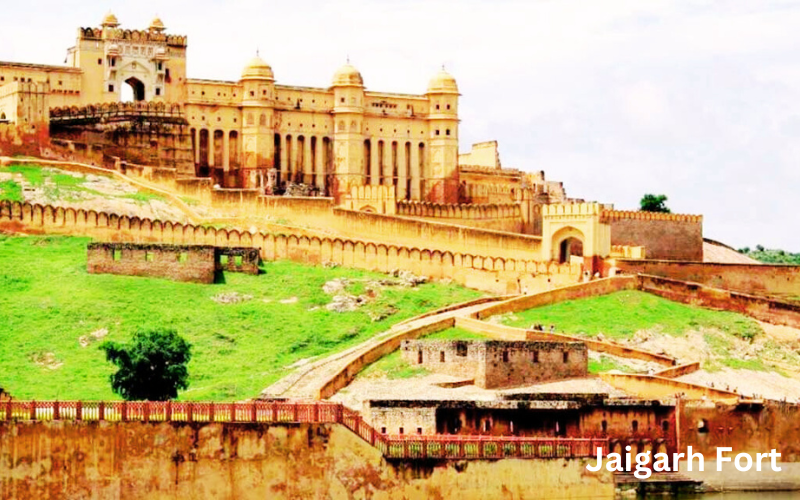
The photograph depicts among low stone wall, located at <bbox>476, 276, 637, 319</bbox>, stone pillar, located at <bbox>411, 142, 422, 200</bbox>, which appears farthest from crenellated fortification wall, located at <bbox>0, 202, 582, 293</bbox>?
stone pillar, located at <bbox>411, 142, 422, 200</bbox>

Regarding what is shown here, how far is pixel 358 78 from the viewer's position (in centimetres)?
8944

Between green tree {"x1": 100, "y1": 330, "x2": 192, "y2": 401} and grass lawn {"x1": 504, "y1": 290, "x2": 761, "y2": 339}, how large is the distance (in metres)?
12.2

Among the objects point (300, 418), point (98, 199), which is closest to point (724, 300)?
point (98, 199)

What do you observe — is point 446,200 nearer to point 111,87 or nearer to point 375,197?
point 375,197

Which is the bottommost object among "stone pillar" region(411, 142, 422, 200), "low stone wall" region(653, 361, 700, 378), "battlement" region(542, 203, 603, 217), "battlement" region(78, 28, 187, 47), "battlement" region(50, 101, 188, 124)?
"low stone wall" region(653, 361, 700, 378)

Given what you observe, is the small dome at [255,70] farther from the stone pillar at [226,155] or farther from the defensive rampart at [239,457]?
the defensive rampart at [239,457]

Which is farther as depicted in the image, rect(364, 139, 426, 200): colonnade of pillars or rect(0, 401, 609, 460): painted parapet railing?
rect(364, 139, 426, 200): colonnade of pillars

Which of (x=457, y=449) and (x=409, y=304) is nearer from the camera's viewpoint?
(x=457, y=449)

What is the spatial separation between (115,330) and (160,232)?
31.1 ft

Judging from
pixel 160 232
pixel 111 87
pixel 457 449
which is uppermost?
pixel 111 87

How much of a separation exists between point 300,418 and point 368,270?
28.4m

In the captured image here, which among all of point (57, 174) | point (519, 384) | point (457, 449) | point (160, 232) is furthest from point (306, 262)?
point (457, 449)

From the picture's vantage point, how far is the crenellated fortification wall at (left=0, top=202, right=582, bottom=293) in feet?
245

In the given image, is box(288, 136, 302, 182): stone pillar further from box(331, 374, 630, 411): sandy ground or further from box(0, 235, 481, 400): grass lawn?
box(331, 374, 630, 411): sandy ground
